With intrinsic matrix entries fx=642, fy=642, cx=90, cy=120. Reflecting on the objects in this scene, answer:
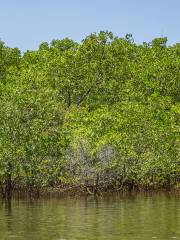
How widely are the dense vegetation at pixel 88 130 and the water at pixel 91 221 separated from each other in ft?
24.5

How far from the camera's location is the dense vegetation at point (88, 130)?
47.3 meters

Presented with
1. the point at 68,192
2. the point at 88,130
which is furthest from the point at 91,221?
the point at 88,130

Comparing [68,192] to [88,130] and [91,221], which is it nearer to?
[88,130]

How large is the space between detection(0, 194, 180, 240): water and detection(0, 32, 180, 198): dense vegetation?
7468 mm

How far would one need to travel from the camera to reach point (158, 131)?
56469 millimetres

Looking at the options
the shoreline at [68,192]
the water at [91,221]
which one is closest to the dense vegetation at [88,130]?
the shoreline at [68,192]

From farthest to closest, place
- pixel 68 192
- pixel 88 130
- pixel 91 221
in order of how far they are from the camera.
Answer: pixel 88 130
pixel 68 192
pixel 91 221

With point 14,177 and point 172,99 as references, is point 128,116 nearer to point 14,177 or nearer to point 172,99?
point 14,177

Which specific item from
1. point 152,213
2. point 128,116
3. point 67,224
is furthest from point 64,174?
point 67,224

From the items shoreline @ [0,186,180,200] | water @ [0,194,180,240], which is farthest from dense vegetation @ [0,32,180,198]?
water @ [0,194,180,240]

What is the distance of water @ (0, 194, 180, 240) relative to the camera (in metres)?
22.7

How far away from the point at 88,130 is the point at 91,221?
23.0 metres

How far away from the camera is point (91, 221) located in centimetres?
2836

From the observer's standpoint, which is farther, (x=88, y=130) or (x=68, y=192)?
(x=88, y=130)
